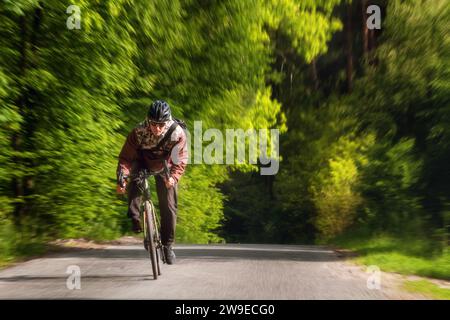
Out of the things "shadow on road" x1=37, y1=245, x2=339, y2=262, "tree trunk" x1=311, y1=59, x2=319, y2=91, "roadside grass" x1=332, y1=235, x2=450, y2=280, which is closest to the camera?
"roadside grass" x1=332, y1=235, x2=450, y2=280

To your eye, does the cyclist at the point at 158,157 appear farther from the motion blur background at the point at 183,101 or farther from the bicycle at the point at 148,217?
the motion blur background at the point at 183,101

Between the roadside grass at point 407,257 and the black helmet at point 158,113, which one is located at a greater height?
the black helmet at point 158,113

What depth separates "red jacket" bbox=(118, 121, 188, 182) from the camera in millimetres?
8766

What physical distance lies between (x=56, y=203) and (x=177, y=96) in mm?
4991

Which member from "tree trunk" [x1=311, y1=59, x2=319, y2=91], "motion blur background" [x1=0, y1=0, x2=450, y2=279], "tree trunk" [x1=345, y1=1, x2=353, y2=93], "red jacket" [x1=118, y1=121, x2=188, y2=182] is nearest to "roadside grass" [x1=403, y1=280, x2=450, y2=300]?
"motion blur background" [x1=0, y1=0, x2=450, y2=279]

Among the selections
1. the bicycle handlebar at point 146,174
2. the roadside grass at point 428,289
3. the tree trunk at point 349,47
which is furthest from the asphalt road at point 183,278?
the tree trunk at point 349,47

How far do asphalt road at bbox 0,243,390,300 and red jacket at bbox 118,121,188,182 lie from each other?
1353mm

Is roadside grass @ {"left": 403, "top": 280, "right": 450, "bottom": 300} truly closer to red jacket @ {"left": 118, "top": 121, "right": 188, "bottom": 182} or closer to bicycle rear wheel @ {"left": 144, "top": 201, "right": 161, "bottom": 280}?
bicycle rear wheel @ {"left": 144, "top": 201, "right": 161, "bottom": 280}

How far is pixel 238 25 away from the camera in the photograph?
17.5 meters

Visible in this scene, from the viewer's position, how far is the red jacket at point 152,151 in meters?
8.77

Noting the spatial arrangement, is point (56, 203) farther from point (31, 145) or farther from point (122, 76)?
point (122, 76)

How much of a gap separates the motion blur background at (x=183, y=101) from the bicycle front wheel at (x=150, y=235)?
243 centimetres

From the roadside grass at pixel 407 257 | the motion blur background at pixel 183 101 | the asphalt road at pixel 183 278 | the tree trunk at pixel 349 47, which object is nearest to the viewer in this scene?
the asphalt road at pixel 183 278
